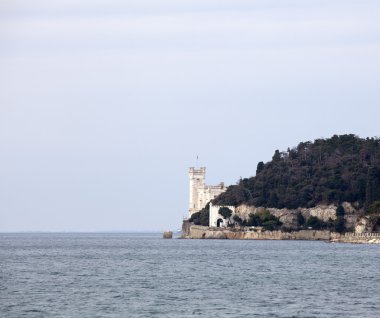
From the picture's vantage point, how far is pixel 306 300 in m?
62.5

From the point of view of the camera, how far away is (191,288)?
7081 cm

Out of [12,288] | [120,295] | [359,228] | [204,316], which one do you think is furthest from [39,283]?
[359,228]

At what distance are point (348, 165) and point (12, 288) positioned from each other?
132337 mm

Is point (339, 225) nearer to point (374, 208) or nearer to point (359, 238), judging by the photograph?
point (359, 238)

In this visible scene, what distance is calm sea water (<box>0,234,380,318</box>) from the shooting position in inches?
2261

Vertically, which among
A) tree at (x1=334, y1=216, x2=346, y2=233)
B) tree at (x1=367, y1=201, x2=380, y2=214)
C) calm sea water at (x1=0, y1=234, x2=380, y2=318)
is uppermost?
tree at (x1=367, y1=201, x2=380, y2=214)

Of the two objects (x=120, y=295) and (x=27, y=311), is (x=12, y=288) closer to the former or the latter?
(x=120, y=295)

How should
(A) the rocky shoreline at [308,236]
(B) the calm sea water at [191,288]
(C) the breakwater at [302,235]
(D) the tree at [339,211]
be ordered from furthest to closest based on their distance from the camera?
(D) the tree at [339,211] < (C) the breakwater at [302,235] < (A) the rocky shoreline at [308,236] < (B) the calm sea water at [191,288]

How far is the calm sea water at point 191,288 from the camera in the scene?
188ft

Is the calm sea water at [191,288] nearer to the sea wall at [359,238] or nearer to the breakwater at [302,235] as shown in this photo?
the sea wall at [359,238]

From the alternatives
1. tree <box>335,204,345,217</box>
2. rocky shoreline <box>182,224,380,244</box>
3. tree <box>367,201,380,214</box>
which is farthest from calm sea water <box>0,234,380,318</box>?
tree <box>335,204,345,217</box>

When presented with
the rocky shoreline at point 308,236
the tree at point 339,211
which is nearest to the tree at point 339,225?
the rocky shoreline at point 308,236

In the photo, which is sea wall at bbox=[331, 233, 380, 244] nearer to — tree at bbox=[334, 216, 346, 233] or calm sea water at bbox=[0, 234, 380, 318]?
tree at bbox=[334, 216, 346, 233]

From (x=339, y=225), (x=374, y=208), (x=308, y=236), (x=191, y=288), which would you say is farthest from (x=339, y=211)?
(x=191, y=288)
